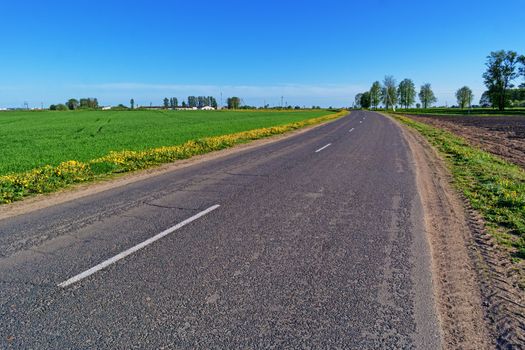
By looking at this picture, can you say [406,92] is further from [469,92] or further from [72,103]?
[72,103]

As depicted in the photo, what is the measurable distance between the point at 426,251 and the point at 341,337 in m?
2.27

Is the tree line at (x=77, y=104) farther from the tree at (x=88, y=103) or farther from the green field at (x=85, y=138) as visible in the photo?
the green field at (x=85, y=138)

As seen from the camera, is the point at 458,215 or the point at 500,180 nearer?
the point at 458,215

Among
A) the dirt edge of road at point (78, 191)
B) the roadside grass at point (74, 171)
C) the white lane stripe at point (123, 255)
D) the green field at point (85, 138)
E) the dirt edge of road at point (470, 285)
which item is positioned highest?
the green field at point (85, 138)

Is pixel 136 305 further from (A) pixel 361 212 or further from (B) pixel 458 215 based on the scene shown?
(B) pixel 458 215

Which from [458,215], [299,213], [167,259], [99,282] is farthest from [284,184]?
[99,282]

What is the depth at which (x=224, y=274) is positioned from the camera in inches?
149

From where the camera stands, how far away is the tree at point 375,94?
151125mm

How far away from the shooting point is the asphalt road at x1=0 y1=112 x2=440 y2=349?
9.22ft

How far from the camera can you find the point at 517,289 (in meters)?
3.49

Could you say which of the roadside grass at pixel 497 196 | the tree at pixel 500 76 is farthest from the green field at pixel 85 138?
the tree at pixel 500 76

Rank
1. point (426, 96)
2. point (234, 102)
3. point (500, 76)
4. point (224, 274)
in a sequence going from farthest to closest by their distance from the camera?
point (234, 102)
point (426, 96)
point (500, 76)
point (224, 274)

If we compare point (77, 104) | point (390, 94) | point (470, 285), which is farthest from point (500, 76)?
point (77, 104)

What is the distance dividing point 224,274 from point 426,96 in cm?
16178
